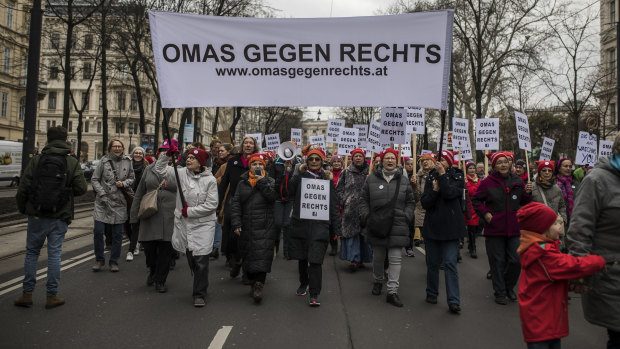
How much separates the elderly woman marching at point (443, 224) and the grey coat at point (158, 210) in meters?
3.39

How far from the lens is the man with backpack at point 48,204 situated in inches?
216

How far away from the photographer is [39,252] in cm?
553

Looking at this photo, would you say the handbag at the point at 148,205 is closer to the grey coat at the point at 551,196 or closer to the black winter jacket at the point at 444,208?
the black winter jacket at the point at 444,208

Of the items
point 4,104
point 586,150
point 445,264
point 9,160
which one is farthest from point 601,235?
point 4,104

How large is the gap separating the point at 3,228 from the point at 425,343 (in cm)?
1107

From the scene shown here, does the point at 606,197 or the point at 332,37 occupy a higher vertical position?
the point at 332,37

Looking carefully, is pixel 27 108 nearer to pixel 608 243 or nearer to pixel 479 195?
pixel 479 195

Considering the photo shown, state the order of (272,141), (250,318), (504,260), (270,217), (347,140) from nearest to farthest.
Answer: (250,318) → (270,217) → (504,260) → (347,140) → (272,141)

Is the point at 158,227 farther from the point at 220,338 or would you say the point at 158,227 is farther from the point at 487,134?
the point at 487,134

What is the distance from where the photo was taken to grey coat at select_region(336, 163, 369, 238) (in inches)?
320

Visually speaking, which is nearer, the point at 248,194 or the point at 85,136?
the point at 248,194

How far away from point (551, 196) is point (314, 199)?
3.62 meters

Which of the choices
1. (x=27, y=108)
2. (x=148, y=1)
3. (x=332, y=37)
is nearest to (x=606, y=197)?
(x=332, y=37)

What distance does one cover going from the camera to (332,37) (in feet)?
16.3
